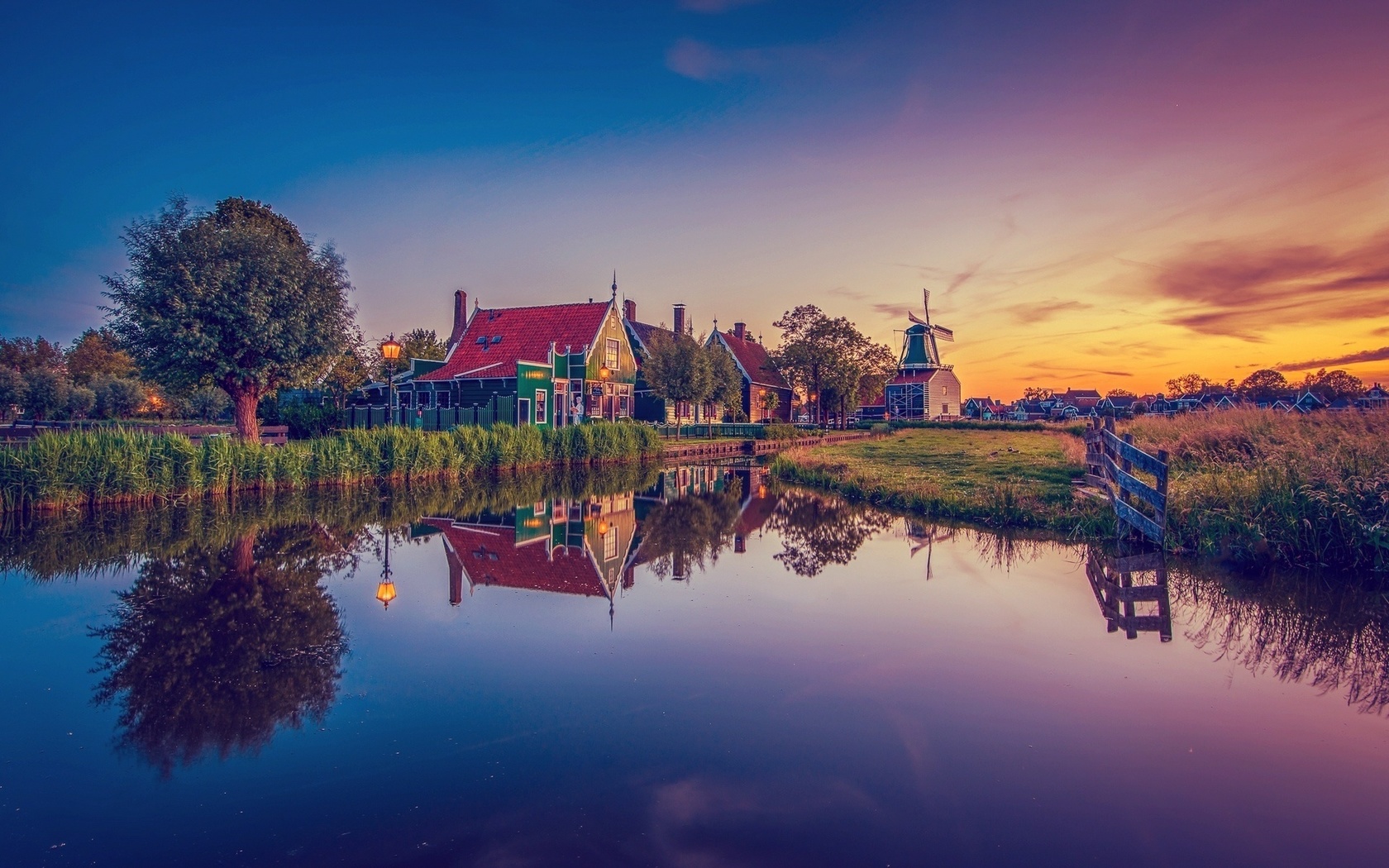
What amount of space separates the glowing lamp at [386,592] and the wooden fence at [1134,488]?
34.9 ft

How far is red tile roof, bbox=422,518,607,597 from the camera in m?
9.21

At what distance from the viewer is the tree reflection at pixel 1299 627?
231 inches

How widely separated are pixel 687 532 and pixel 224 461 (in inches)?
467

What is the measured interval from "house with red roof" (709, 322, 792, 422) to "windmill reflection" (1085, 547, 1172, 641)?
34.6m

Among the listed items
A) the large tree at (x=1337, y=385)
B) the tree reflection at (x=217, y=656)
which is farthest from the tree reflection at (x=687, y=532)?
the large tree at (x=1337, y=385)

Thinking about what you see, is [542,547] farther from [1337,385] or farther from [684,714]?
[1337,385]

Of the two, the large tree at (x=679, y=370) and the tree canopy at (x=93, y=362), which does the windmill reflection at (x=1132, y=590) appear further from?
the tree canopy at (x=93, y=362)

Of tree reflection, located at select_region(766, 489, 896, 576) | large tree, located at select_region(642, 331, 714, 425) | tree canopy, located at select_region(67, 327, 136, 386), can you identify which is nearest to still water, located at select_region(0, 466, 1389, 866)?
tree reflection, located at select_region(766, 489, 896, 576)

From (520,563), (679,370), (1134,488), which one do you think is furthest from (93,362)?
(1134,488)

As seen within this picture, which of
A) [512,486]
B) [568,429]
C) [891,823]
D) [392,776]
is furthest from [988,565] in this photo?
[568,429]

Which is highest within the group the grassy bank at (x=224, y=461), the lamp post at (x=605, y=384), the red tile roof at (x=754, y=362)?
the red tile roof at (x=754, y=362)

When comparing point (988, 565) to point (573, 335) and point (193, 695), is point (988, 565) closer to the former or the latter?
point (193, 695)

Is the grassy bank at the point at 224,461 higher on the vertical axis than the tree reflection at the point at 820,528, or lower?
higher

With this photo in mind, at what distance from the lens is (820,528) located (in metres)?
13.5
